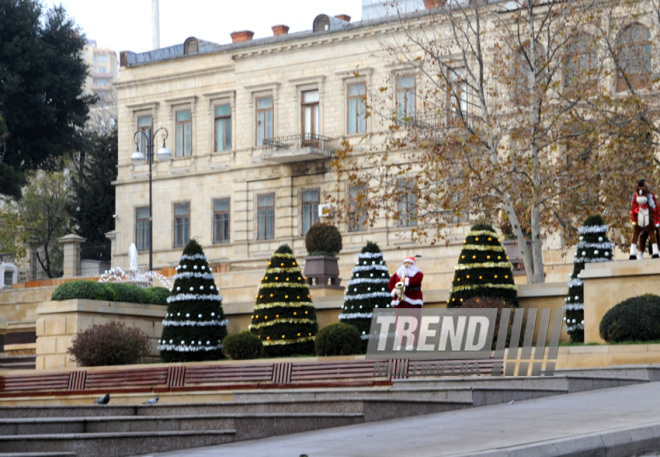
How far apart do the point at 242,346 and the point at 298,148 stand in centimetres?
2412

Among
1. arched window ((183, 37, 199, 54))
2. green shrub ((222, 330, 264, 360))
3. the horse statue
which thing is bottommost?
green shrub ((222, 330, 264, 360))

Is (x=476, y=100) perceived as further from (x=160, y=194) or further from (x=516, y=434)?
(x=516, y=434)

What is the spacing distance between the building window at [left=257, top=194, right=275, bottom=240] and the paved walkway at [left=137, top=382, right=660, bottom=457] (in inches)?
1381

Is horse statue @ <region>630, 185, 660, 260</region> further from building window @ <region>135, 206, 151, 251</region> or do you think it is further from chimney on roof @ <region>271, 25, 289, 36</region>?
building window @ <region>135, 206, 151, 251</region>

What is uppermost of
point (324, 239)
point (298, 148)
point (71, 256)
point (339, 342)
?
point (298, 148)

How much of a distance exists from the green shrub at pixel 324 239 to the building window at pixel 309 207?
14922mm

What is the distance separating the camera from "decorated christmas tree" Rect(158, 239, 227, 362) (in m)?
27.5

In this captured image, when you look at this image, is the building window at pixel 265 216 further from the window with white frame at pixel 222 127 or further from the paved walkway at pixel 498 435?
the paved walkway at pixel 498 435

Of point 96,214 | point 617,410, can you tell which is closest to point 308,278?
point 617,410

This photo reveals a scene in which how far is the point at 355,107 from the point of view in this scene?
49.0 metres

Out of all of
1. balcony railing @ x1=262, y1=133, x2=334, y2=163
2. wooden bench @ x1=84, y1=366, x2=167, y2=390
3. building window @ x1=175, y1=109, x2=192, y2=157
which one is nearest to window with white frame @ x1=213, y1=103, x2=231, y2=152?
building window @ x1=175, y1=109, x2=192, y2=157

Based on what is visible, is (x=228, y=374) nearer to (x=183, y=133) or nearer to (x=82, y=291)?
(x=82, y=291)

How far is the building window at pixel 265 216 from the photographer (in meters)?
50.8

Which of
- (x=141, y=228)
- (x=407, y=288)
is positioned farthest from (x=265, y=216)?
(x=407, y=288)
